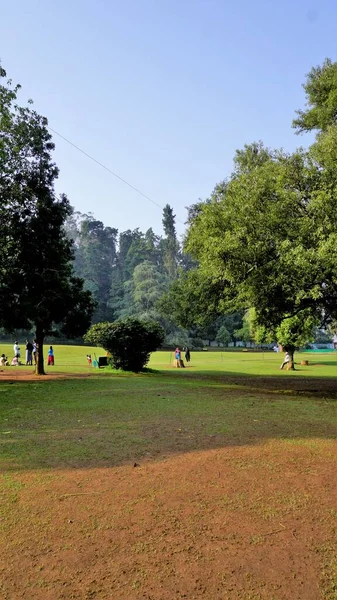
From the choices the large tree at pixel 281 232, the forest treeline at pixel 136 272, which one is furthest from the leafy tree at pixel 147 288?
the large tree at pixel 281 232

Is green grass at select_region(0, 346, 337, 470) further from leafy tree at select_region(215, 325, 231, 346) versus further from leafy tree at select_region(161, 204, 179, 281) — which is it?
leafy tree at select_region(161, 204, 179, 281)

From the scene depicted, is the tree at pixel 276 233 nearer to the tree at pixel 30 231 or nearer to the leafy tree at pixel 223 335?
the tree at pixel 30 231

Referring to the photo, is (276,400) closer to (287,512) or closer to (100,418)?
(100,418)

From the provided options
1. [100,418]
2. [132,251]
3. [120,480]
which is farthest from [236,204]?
[132,251]

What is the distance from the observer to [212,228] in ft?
41.3

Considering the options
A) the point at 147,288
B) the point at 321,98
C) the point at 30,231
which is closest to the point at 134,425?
the point at 30,231

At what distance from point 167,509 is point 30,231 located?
1556 cm

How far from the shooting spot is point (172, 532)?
350 centimetres

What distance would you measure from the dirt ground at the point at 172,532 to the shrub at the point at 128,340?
15.4 metres

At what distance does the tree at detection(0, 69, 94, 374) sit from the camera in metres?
16.5

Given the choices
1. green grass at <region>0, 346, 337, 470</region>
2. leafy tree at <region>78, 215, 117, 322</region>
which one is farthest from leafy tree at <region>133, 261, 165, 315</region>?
green grass at <region>0, 346, 337, 470</region>

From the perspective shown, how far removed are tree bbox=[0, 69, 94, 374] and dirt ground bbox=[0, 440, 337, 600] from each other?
13.3 metres

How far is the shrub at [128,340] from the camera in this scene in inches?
807

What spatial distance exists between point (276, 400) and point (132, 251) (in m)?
81.9
